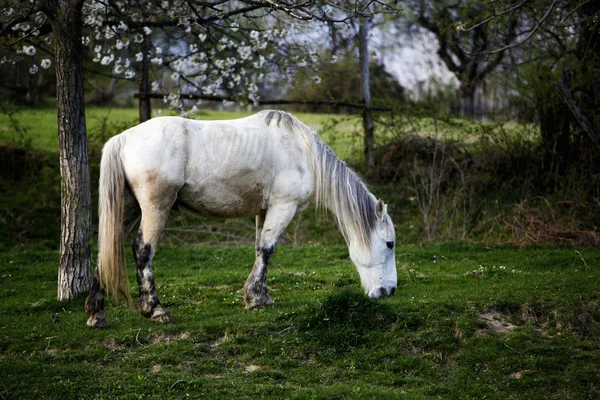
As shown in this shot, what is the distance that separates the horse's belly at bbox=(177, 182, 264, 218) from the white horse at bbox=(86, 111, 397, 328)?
11mm

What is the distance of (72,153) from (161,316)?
2418mm

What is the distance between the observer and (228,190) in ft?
24.5

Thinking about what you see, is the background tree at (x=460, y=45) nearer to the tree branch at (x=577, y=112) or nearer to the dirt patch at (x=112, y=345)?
the tree branch at (x=577, y=112)

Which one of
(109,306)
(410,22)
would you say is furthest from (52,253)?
(410,22)

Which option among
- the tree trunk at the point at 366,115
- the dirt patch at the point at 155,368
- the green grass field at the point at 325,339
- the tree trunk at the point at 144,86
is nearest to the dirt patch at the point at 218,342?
the green grass field at the point at 325,339

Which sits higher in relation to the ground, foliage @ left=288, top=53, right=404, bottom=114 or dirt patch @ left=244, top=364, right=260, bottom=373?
foliage @ left=288, top=53, right=404, bottom=114

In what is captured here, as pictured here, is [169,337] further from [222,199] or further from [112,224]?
[222,199]

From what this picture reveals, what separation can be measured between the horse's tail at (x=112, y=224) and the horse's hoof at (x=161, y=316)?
295mm

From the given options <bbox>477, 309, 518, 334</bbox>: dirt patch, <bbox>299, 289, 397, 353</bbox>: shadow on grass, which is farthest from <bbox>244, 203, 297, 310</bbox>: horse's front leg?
<bbox>477, 309, 518, 334</bbox>: dirt patch

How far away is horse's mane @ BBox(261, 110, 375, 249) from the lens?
7801 millimetres

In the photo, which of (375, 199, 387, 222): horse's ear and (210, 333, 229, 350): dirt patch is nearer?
(210, 333, 229, 350): dirt patch

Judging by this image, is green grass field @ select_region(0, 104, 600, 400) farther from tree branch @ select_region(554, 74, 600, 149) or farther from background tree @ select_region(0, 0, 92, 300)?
tree branch @ select_region(554, 74, 600, 149)

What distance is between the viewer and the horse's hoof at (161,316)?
7027mm

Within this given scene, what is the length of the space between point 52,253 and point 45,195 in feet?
13.6
